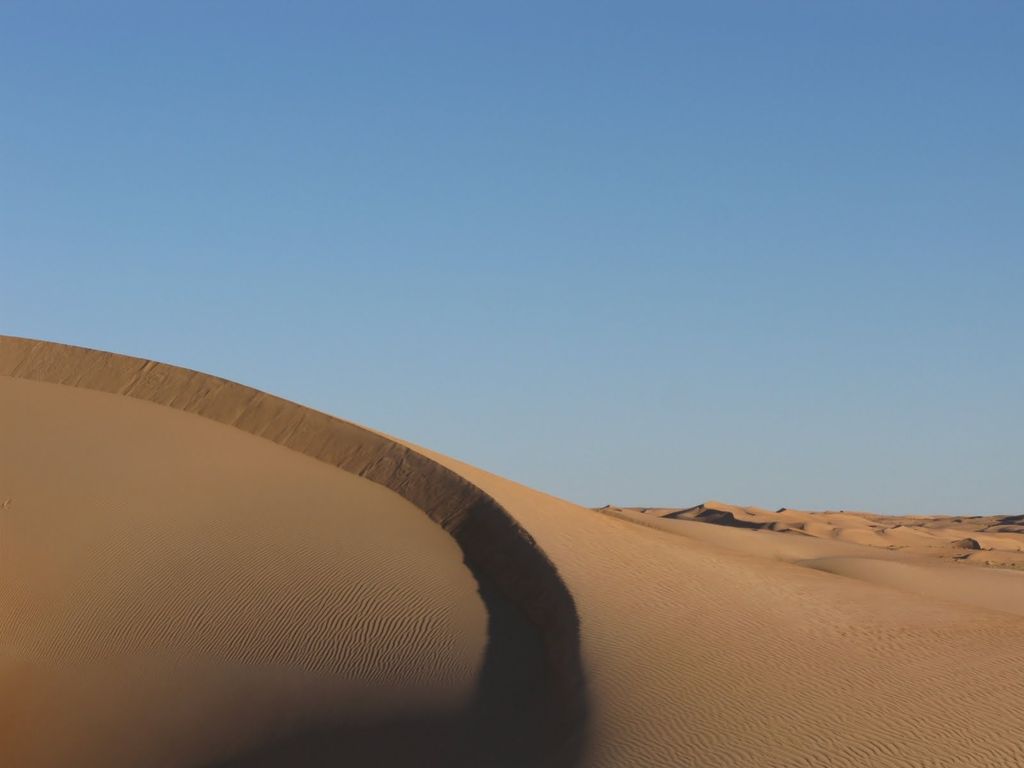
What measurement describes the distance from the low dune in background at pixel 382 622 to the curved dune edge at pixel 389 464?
0.08 feet

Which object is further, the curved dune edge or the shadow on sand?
the curved dune edge

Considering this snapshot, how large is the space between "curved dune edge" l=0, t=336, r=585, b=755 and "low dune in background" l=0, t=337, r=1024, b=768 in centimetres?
3

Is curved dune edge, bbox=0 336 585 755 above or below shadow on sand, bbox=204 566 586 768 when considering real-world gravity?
above

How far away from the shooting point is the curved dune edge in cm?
875

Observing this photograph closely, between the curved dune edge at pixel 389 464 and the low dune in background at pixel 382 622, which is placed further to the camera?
the curved dune edge at pixel 389 464

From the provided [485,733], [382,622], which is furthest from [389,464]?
[485,733]

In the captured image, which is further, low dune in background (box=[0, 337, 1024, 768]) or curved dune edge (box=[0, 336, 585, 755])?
curved dune edge (box=[0, 336, 585, 755])

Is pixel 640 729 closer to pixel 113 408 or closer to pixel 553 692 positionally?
pixel 553 692

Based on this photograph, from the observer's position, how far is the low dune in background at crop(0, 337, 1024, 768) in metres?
7.80

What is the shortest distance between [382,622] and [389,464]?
7.70ft

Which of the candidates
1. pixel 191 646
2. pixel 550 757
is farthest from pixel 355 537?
pixel 550 757

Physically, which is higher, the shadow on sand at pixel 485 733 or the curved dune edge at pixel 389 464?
the curved dune edge at pixel 389 464

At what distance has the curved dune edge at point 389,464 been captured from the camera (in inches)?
344

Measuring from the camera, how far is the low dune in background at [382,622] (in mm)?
7797
